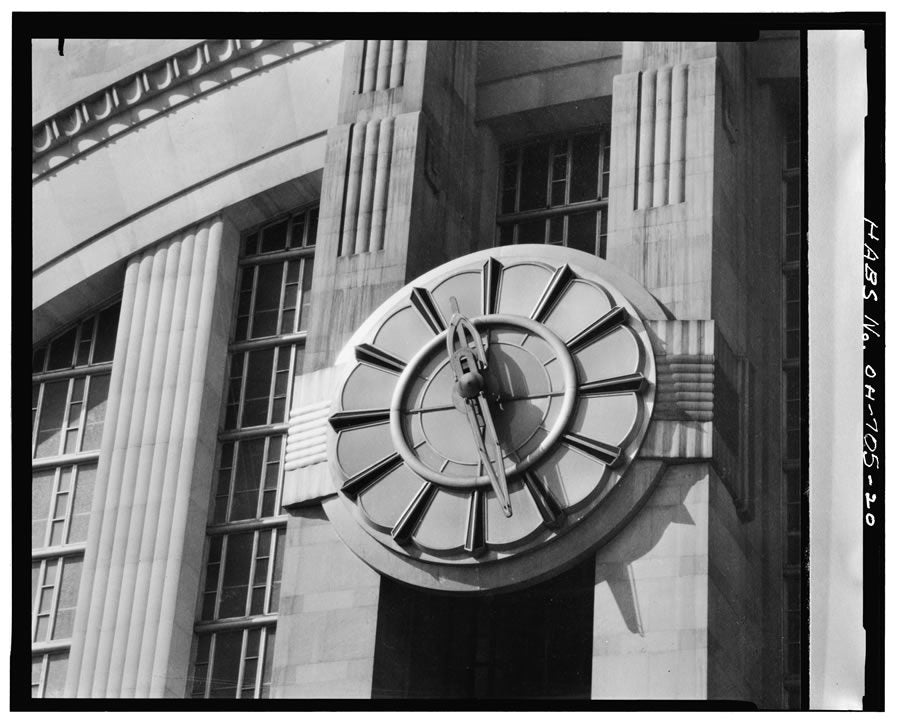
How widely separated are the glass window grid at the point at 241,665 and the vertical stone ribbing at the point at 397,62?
5590 millimetres

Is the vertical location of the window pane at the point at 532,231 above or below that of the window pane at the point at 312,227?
below

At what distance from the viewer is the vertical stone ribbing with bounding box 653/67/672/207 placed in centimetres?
2500

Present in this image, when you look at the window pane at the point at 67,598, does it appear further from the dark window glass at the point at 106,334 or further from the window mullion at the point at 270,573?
the dark window glass at the point at 106,334

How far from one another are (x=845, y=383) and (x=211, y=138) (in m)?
8.21

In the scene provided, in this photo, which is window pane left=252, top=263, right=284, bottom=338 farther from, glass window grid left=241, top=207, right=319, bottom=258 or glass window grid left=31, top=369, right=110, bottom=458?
glass window grid left=31, top=369, right=110, bottom=458

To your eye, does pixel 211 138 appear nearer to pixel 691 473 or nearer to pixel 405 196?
pixel 405 196

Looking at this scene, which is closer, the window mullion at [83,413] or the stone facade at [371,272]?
the stone facade at [371,272]

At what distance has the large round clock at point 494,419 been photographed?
2347cm

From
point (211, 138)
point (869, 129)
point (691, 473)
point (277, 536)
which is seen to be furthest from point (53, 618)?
point (869, 129)

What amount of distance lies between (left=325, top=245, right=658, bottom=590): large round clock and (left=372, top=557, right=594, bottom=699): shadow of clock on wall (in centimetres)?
52

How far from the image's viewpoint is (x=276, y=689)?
23.7m

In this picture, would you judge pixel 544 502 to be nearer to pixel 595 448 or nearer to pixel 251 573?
pixel 595 448

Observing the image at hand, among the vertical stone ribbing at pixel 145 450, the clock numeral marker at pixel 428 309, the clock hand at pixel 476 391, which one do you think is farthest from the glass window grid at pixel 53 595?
the clock hand at pixel 476 391

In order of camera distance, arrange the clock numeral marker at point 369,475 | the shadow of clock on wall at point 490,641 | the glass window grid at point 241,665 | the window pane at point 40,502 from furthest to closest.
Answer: the window pane at point 40,502
the glass window grid at point 241,665
the clock numeral marker at point 369,475
the shadow of clock on wall at point 490,641
